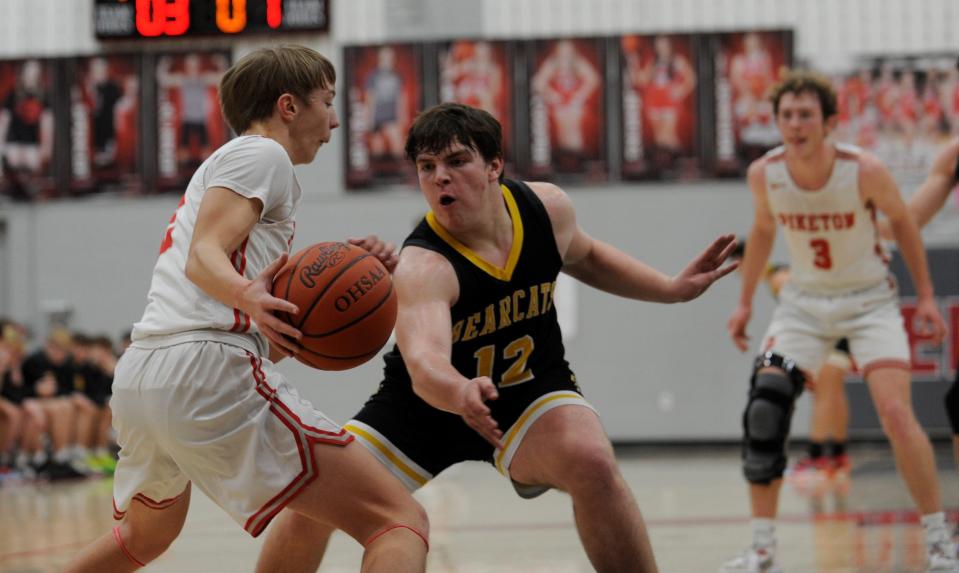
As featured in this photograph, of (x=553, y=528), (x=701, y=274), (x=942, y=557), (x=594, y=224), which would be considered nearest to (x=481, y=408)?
(x=701, y=274)

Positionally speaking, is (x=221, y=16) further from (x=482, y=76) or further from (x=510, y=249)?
(x=510, y=249)

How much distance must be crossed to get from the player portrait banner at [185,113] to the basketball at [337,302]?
1027 centimetres

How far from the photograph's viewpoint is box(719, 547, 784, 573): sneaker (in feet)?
17.1

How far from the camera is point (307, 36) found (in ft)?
41.6

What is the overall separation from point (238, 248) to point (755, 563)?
2.91 metres

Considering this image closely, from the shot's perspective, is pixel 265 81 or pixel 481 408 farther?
pixel 265 81

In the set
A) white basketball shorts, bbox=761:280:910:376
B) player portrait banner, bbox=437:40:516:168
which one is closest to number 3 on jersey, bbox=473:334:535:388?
white basketball shorts, bbox=761:280:910:376

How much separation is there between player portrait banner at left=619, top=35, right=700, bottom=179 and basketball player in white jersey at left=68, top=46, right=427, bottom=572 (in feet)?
31.5

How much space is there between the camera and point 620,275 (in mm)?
4379

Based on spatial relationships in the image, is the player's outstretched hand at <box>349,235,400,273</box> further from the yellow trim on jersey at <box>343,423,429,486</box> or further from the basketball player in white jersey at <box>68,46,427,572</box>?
the yellow trim on jersey at <box>343,423,429,486</box>

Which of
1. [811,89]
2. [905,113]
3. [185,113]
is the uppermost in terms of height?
[185,113]

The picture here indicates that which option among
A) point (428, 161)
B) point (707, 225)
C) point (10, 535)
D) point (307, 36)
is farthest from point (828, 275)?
point (307, 36)

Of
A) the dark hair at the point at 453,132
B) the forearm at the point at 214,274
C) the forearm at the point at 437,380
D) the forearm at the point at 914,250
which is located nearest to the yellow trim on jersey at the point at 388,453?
the forearm at the point at 437,380

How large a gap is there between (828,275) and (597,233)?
22.9ft
